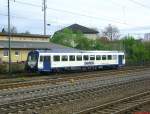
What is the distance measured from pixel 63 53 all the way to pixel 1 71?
22.7 ft

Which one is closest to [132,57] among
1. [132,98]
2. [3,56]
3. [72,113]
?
[3,56]

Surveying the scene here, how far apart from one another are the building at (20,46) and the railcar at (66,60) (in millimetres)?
5567

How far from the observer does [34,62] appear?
42.4 m

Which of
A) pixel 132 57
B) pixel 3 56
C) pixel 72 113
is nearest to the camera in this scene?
pixel 72 113

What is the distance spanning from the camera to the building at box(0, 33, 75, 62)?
168ft

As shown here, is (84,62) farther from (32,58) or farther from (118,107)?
(118,107)

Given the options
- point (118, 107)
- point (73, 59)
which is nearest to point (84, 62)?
point (73, 59)

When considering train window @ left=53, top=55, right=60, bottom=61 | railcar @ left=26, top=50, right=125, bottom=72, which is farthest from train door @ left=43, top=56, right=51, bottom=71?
train window @ left=53, top=55, right=60, bottom=61

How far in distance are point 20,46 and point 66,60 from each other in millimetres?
11261

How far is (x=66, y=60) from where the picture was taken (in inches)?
1764

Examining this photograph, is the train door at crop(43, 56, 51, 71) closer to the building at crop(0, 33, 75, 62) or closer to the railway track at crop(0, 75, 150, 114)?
the building at crop(0, 33, 75, 62)

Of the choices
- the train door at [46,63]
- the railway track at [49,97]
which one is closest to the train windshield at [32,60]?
the train door at [46,63]

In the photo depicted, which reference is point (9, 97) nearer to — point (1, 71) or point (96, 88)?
point (96, 88)

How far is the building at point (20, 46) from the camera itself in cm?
5127
